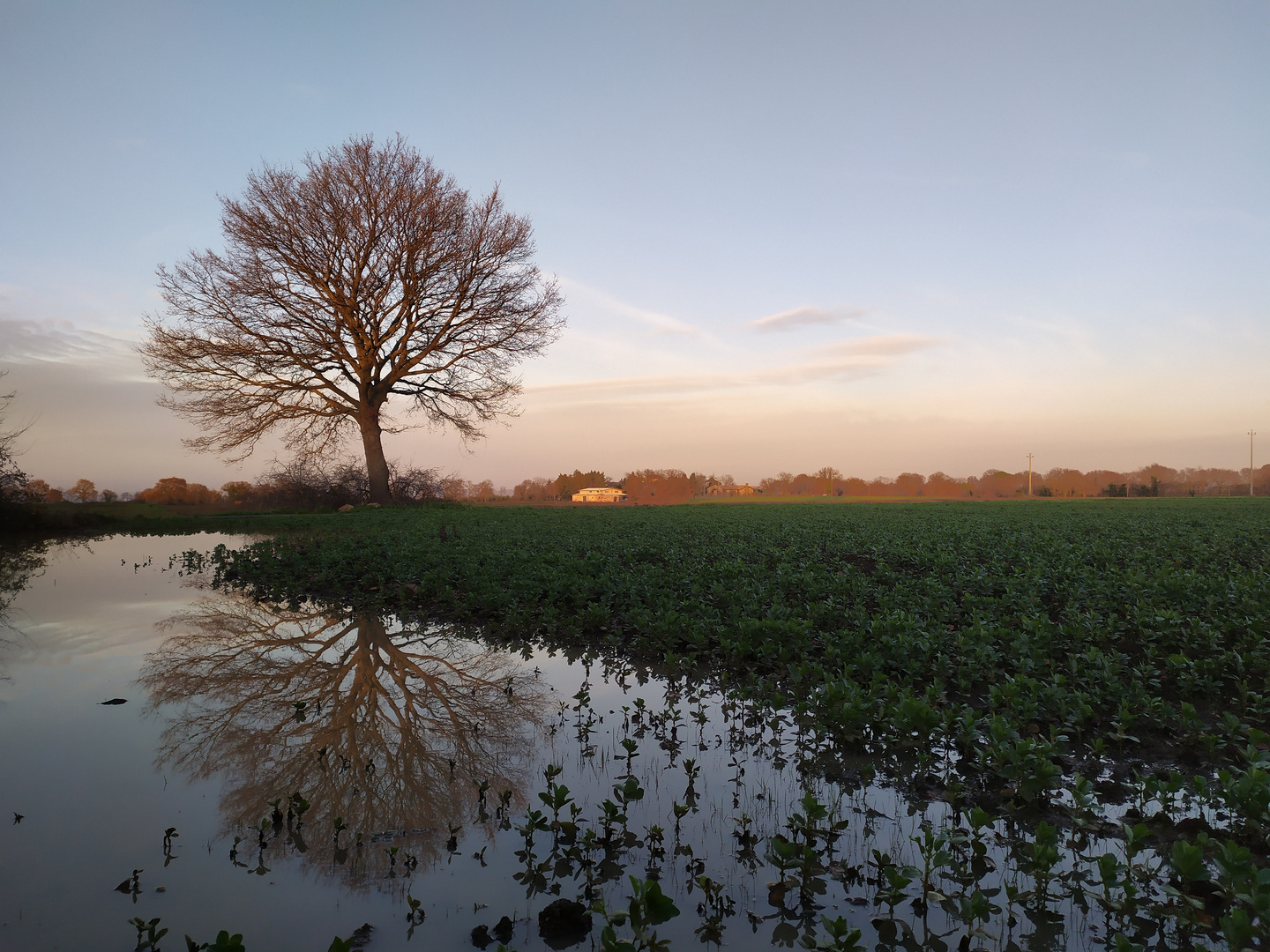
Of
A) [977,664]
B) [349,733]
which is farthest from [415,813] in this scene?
[977,664]

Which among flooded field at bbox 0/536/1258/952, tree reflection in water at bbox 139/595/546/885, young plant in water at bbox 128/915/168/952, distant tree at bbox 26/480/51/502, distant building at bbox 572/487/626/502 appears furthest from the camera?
distant building at bbox 572/487/626/502

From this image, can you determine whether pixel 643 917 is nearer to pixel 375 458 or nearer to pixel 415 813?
pixel 415 813

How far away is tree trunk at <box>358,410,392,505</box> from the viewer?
1064 inches

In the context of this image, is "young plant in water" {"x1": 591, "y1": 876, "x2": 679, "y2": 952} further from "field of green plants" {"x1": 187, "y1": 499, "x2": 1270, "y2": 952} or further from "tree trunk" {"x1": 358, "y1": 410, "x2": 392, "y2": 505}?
"tree trunk" {"x1": 358, "y1": 410, "x2": 392, "y2": 505}

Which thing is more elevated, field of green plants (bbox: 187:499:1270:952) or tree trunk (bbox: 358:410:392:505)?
tree trunk (bbox: 358:410:392:505)

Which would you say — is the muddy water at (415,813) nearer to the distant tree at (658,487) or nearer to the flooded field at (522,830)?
the flooded field at (522,830)

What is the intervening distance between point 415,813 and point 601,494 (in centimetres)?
5164

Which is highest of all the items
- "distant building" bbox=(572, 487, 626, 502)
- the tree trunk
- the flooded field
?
the tree trunk

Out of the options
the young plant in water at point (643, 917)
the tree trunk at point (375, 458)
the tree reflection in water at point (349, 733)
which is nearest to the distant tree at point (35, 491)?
the tree trunk at point (375, 458)

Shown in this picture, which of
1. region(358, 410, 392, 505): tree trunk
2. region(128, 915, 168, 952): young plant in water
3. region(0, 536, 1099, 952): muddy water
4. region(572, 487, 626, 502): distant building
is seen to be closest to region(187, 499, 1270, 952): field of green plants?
region(0, 536, 1099, 952): muddy water

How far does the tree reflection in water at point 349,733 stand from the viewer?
3512 mm

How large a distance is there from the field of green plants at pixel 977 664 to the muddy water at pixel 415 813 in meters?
0.24

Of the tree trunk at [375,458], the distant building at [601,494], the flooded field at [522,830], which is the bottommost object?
the flooded field at [522,830]

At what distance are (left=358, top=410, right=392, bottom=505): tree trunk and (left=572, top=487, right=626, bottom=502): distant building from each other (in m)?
24.9
